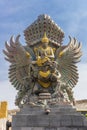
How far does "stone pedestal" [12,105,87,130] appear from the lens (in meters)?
11.3

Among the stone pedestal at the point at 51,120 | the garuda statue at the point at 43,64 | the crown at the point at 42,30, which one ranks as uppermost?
the crown at the point at 42,30

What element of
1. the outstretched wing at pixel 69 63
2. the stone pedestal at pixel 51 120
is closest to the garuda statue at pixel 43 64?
the outstretched wing at pixel 69 63

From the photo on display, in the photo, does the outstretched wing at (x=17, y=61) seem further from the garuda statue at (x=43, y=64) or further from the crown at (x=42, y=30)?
the crown at (x=42, y=30)

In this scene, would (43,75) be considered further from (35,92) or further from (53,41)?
(53,41)

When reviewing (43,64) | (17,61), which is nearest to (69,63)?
(43,64)

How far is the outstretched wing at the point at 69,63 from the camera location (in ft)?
43.6

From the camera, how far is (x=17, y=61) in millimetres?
13305

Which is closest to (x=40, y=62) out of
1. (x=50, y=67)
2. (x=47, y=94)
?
(x=50, y=67)

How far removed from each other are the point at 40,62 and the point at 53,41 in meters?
1.47

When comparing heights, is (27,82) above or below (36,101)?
above

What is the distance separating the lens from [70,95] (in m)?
13.0

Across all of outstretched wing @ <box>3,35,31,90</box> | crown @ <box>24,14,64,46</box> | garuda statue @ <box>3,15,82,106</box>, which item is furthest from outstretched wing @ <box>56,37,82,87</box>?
outstretched wing @ <box>3,35,31,90</box>

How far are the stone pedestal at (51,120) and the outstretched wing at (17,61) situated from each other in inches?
73.4

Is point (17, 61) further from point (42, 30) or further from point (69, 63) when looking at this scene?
point (69, 63)
